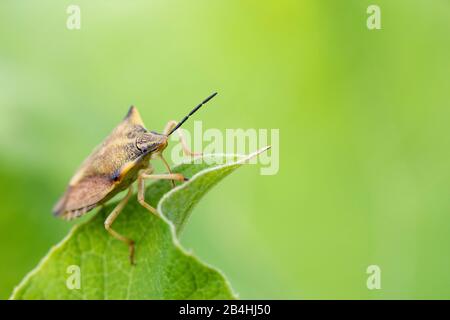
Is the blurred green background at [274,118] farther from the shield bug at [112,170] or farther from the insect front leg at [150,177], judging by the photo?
the insect front leg at [150,177]

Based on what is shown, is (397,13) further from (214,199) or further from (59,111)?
(59,111)

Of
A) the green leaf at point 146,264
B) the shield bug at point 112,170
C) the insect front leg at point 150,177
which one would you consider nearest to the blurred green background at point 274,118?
the shield bug at point 112,170

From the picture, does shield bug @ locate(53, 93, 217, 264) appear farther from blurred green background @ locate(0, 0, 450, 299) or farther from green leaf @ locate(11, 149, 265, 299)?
green leaf @ locate(11, 149, 265, 299)

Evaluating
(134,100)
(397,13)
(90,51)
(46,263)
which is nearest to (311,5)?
(397,13)

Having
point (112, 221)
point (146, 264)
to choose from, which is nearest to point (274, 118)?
point (112, 221)

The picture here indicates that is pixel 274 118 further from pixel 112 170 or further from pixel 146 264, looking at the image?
pixel 146 264
